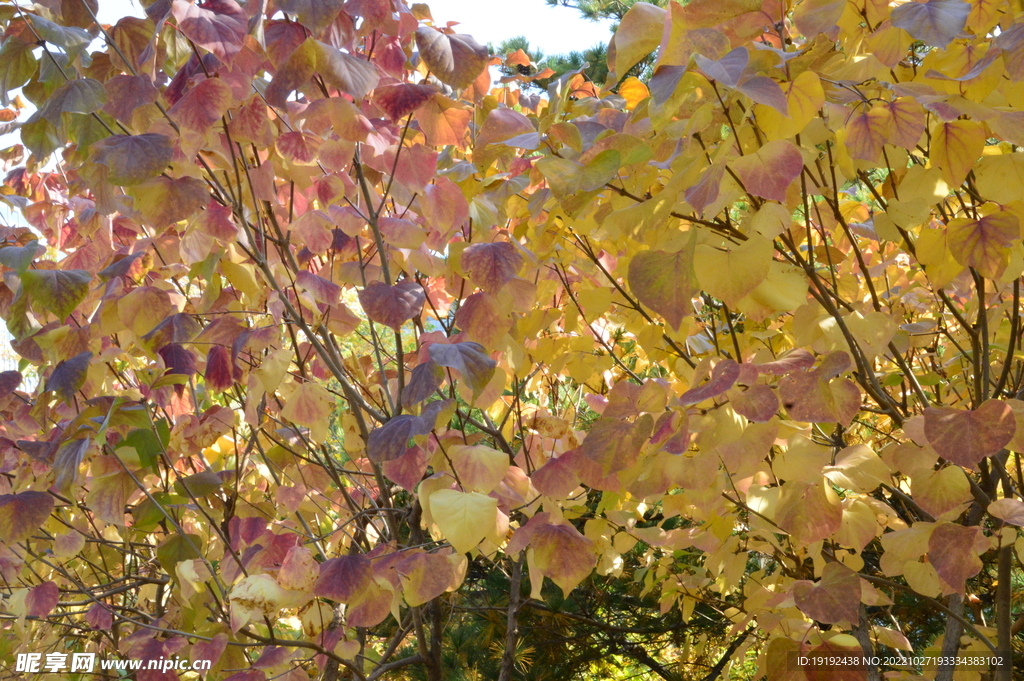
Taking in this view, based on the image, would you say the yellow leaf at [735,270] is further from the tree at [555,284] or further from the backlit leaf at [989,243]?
the backlit leaf at [989,243]

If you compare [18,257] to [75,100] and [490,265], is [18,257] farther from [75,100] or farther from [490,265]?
[490,265]

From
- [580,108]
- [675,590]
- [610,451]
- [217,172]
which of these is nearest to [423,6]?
[580,108]

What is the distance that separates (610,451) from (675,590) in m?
0.95

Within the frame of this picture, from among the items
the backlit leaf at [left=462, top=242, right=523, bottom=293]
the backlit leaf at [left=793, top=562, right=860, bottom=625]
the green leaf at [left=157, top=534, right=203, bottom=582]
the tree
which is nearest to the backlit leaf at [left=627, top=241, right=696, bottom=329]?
the tree

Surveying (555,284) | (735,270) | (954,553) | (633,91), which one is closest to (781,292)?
(735,270)

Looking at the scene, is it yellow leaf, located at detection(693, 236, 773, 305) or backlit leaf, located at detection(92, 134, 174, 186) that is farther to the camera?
backlit leaf, located at detection(92, 134, 174, 186)

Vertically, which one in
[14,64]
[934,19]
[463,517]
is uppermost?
[14,64]

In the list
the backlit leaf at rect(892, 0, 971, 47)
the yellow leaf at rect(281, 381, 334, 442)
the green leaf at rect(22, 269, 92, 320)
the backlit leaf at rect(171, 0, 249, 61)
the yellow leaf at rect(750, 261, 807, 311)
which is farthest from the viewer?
the yellow leaf at rect(281, 381, 334, 442)

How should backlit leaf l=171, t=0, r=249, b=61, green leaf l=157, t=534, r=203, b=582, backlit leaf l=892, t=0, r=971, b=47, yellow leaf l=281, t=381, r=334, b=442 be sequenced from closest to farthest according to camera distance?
backlit leaf l=892, t=0, r=971, b=47, backlit leaf l=171, t=0, r=249, b=61, yellow leaf l=281, t=381, r=334, b=442, green leaf l=157, t=534, r=203, b=582

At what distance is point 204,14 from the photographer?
0.92 metres

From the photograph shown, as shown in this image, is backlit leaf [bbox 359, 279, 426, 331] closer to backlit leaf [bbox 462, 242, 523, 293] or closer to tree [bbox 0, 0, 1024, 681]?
tree [bbox 0, 0, 1024, 681]

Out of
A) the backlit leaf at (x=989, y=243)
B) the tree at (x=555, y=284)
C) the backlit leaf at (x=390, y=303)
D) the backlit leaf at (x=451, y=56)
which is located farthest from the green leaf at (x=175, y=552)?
the backlit leaf at (x=989, y=243)

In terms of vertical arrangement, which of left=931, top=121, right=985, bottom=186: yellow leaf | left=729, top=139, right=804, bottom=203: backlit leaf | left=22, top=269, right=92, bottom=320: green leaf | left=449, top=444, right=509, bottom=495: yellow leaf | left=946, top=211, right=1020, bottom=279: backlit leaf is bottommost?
left=449, top=444, right=509, bottom=495: yellow leaf

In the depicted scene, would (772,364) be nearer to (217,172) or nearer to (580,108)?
(580,108)
